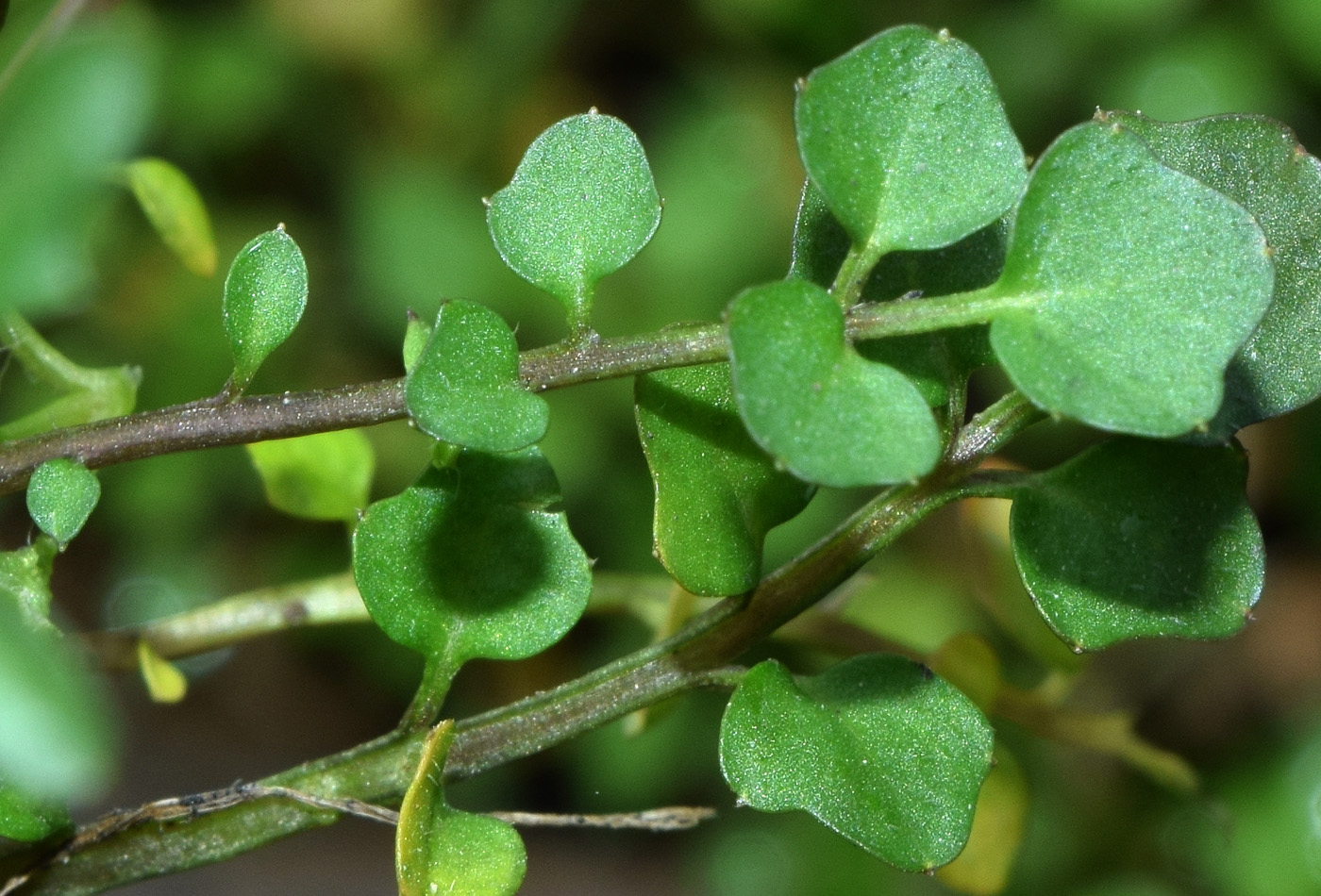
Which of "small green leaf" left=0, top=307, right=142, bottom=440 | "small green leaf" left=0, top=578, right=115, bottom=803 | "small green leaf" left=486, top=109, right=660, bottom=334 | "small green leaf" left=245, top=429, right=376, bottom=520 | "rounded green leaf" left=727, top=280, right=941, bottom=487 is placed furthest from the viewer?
"small green leaf" left=245, top=429, right=376, bottom=520

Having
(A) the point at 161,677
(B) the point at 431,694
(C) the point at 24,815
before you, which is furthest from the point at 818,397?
(A) the point at 161,677

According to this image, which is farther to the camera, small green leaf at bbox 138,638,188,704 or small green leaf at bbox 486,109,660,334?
small green leaf at bbox 138,638,188,704

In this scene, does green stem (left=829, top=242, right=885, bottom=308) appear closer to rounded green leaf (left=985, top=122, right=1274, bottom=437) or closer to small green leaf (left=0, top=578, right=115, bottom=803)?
rounded green leaf (left=985, top=122, right=1274, bottom=437)

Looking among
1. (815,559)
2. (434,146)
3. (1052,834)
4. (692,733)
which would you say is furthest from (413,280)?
(815,559)

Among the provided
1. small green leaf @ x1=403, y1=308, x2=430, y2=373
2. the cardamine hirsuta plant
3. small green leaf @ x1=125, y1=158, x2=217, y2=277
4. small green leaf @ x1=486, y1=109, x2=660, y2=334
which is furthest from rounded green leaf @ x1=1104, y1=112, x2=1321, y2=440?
small green leaf @ x1=125, y1=158, x2=217, y2=277

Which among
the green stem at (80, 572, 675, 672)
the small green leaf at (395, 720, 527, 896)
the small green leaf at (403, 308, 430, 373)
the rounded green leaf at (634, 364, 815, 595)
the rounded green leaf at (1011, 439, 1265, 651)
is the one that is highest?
the small green leaf at (403, 308, 430, 373)

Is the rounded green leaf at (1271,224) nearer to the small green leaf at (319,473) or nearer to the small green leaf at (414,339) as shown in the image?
→ the small green leaf at (414,339)

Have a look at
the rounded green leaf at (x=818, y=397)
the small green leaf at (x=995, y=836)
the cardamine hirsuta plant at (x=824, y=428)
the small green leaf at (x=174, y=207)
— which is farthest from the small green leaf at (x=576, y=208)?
the small green leaf at (x=995, y=836)
